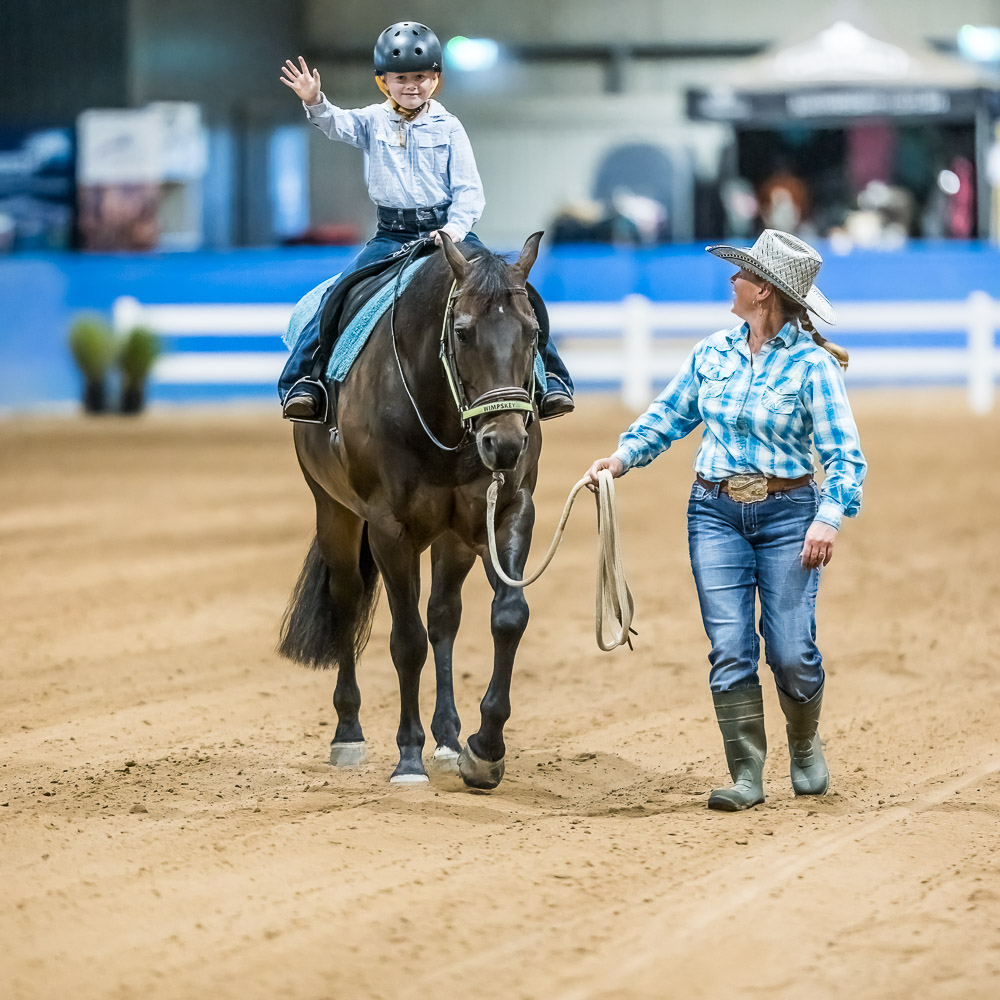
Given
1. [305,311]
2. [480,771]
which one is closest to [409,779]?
[480,771]

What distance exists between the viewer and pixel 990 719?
629 cm

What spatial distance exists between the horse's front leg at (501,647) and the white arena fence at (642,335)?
1448 centimetres

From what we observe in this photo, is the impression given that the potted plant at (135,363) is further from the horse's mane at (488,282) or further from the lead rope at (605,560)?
Result: the horse's mane at (488,282)

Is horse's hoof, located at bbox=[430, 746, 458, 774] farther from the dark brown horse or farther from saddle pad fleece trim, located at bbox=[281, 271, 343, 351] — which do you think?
saddle pad fleece trim, located at bbox=[281, 271, 343, 351]

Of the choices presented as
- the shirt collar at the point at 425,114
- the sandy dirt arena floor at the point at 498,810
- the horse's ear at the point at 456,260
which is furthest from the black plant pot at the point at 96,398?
the horse's ear at the point at 456,260

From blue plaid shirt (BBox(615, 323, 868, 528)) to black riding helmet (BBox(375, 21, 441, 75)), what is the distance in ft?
5.01

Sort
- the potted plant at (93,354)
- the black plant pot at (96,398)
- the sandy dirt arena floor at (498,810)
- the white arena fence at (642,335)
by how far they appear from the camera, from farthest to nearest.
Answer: the black plant pot at (96,398) → the white arena fence at (642,335) → the potted plant at (93,354) → the sandy dirt arena floor at (498,810)

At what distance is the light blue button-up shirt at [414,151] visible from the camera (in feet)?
18.6

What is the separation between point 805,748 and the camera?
5098 mm

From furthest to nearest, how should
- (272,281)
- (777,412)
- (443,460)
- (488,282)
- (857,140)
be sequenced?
(857,140), (272,281), (443,460), (488,282), (777,412)

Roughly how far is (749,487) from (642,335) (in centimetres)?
1506

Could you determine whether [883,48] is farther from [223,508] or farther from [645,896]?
[645,896]

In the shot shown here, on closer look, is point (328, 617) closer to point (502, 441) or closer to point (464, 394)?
point (464, 394)

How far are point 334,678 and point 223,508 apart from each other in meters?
5.49
